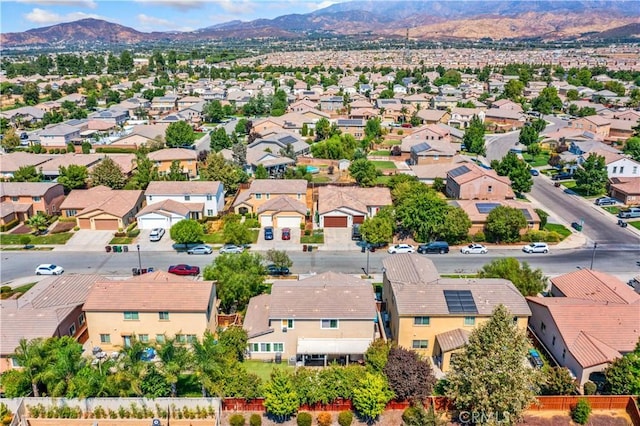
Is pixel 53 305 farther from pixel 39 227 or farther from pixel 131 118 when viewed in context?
pixel 131 118

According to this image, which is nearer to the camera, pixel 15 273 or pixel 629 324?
pixel 629 324

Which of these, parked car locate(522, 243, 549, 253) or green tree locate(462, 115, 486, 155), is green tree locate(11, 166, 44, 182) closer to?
parked car locate(522, 243, 549, 253)

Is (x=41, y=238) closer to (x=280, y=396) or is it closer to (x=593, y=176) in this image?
(x=280, y=396)

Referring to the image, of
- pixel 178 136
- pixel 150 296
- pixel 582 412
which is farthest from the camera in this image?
pixel 178 136

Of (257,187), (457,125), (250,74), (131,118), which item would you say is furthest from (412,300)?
(250,74)

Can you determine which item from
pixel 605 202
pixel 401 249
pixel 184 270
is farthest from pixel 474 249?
pixel 184 270
